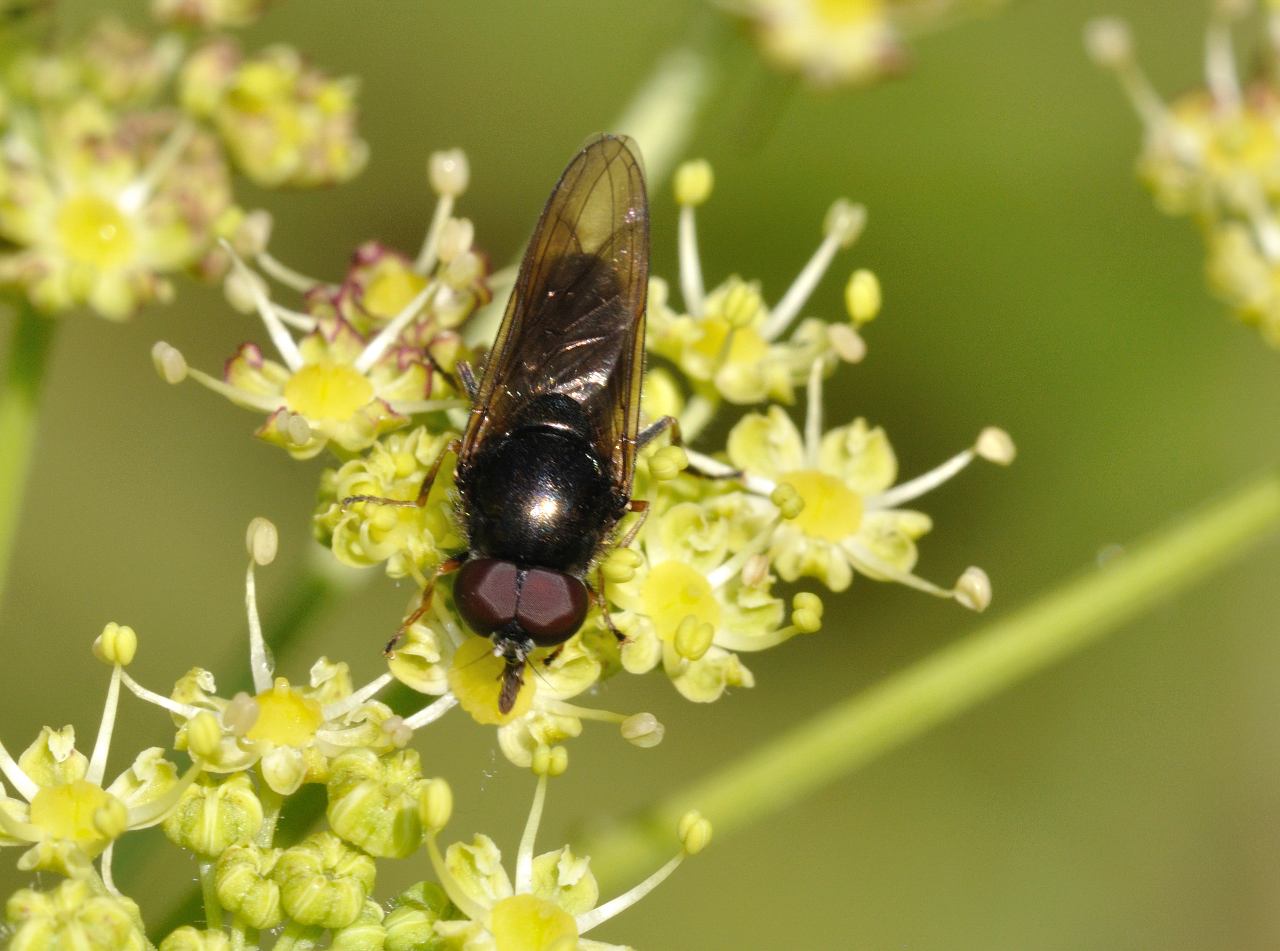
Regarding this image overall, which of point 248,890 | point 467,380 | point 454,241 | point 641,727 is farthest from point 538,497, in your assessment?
point 248,890

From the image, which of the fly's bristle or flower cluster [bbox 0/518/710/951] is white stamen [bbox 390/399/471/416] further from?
the fly's bristle

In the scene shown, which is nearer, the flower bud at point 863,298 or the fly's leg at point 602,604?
the fly's leg at point 602,604

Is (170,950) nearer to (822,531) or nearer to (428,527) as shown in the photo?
(428,527)

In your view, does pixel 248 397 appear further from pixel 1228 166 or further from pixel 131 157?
pixel 1228 166

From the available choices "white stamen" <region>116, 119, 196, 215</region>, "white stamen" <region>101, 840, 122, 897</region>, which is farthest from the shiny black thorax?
"white stamen" <region>116, 119, 196, 215</region>

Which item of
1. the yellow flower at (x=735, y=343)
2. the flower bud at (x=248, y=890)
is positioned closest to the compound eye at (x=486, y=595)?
the flower bud at (x=248, y=890)

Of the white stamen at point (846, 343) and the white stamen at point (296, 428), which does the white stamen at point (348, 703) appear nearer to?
the white stamen at point (296, 428)
